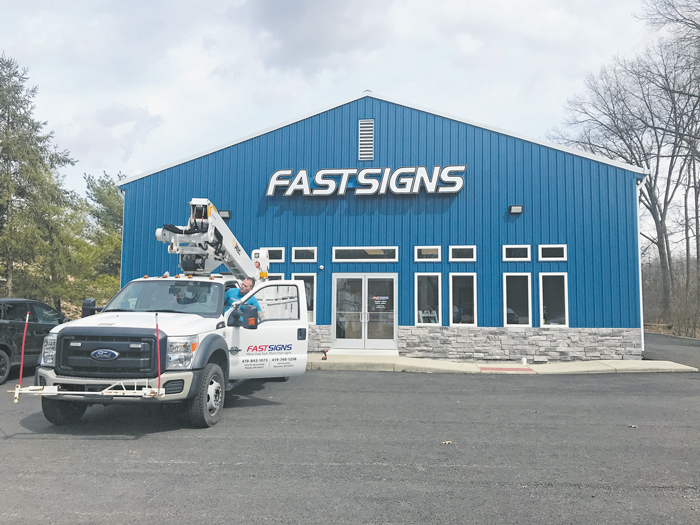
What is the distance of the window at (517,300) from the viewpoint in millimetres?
14297

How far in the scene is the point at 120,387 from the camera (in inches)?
244

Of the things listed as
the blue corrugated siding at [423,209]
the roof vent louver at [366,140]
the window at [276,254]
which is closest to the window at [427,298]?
the blue corrugated siding at [423,209]

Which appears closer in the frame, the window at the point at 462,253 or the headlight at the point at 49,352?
the headlight at the point at 49,352

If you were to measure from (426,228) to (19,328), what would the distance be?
1024 centimetres

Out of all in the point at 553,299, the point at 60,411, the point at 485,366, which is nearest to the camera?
the point at 60,411

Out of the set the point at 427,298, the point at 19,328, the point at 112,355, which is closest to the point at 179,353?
the point at 112,355

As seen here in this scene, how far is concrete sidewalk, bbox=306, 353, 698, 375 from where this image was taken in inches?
488

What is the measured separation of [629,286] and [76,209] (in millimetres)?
28628

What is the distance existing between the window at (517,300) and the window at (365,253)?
3.20 metres

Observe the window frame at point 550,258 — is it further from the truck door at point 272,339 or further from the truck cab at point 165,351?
the truck cab at point 165,351

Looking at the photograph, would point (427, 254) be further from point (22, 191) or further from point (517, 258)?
point (22, 191)

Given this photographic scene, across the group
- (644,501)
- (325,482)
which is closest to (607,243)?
(644,501)

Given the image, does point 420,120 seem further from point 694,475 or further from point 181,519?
point 181,519

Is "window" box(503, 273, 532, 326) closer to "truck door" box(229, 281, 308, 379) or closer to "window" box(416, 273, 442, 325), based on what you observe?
"window" box(416, 273, 442, 325)
